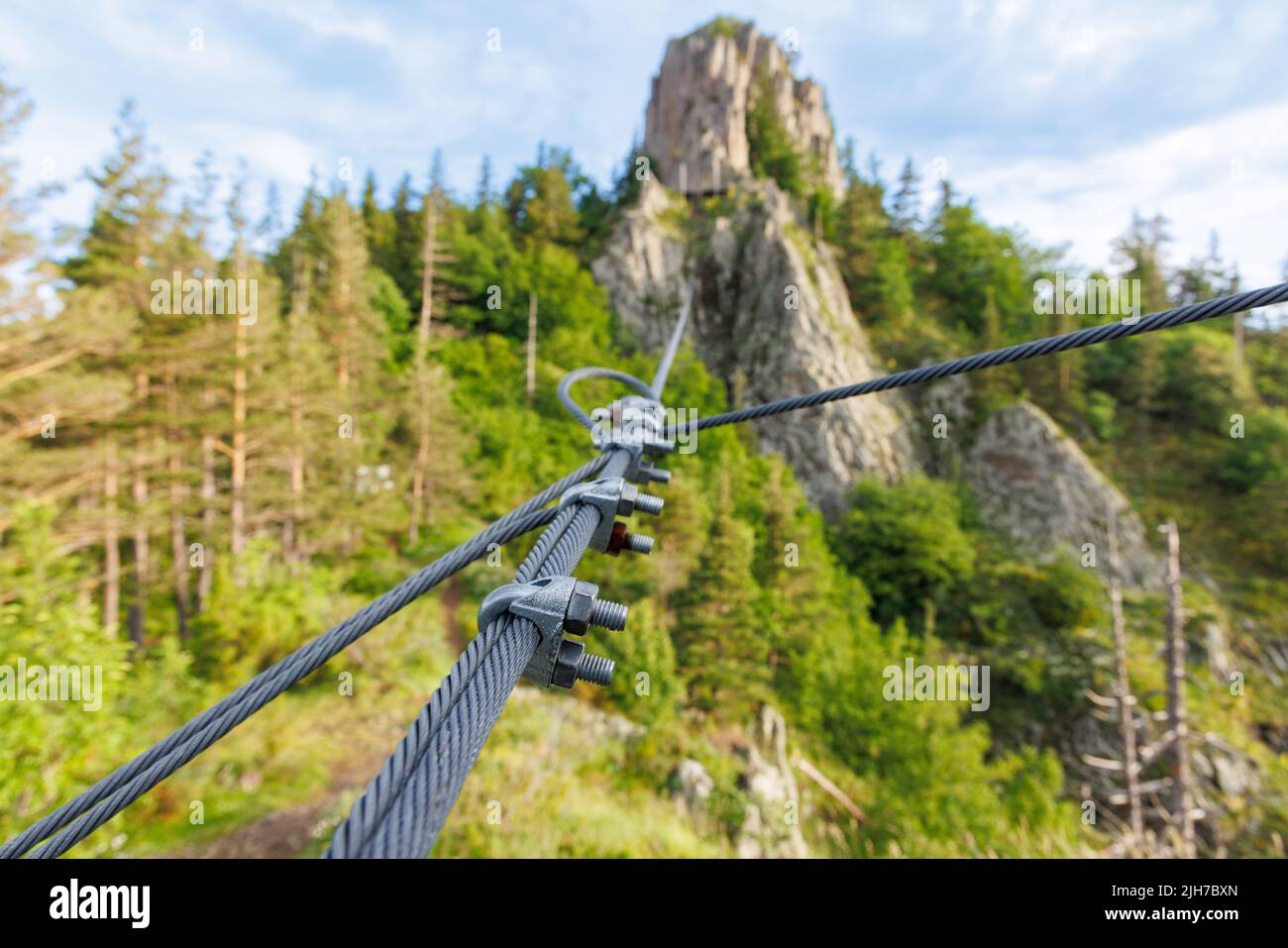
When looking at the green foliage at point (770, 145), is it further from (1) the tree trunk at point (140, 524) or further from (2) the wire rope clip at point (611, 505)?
(2) the wire rope clip at point (611, 505)

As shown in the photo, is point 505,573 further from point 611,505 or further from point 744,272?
point 744,272

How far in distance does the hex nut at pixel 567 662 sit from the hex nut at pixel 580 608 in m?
0.05

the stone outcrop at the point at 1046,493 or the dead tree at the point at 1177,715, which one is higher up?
the stone outcrop at the point at 1046,493

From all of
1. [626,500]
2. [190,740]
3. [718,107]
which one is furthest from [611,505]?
[718,107]

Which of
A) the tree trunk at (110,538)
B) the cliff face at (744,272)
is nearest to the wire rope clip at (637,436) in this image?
the tree trunk at (110,538)

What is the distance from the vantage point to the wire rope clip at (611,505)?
1508mm

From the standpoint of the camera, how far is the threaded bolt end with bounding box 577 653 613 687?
1.13m

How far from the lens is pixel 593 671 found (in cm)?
117

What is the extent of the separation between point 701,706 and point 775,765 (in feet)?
7.25

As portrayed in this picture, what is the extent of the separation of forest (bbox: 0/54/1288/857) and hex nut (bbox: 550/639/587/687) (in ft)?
20.0

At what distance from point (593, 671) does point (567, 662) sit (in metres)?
0.09

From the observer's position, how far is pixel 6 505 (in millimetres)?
9492

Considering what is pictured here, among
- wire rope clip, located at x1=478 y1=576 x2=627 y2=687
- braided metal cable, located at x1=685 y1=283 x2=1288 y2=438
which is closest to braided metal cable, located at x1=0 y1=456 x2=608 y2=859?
wire rope clip, located at x1=478 y1=576 x2=627 y2=687
